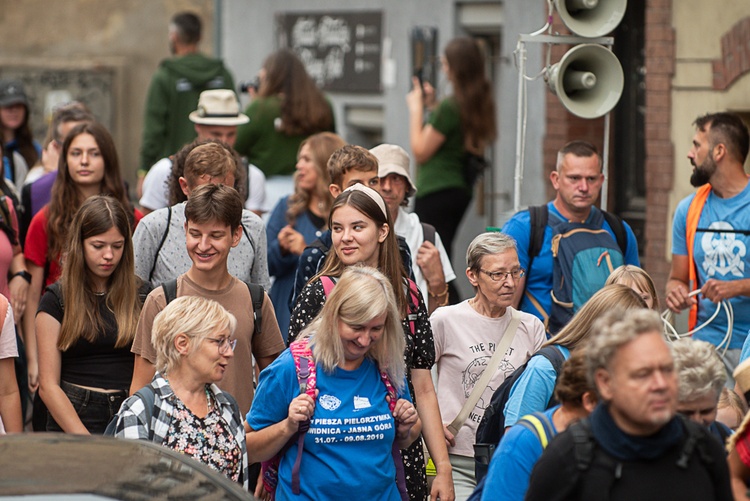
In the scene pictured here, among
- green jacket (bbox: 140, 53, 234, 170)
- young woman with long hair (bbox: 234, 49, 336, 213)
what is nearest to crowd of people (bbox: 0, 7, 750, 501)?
young woman with long hair (bbox: 234, 49, 336, 213)

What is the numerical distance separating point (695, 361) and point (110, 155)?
407 cm

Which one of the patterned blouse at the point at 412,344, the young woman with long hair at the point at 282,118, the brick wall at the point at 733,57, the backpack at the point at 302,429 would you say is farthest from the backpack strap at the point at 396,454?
the brick wall at the point at 733,57

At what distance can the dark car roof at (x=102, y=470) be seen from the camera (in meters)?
3.43

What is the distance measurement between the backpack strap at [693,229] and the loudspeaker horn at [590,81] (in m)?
0.73

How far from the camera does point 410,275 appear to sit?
610cm

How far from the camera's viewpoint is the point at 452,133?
10.1 m

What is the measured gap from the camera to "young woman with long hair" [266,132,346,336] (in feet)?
24.9

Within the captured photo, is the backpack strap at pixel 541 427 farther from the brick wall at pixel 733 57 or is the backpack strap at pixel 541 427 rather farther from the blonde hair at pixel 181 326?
the brick wall at pixel 733 57

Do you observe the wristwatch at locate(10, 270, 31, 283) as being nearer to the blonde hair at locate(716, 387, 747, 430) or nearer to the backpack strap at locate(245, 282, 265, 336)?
the backpack strap at locate(245, 282, 265, 336)

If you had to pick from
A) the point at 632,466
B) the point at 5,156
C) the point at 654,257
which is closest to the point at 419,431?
the point at 632,466

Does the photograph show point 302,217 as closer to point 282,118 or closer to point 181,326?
point 282,118

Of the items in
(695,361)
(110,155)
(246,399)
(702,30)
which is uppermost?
(702,30)

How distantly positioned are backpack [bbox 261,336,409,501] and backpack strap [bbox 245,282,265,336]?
712 millimetres

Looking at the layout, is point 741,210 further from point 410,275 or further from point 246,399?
point 246,399
